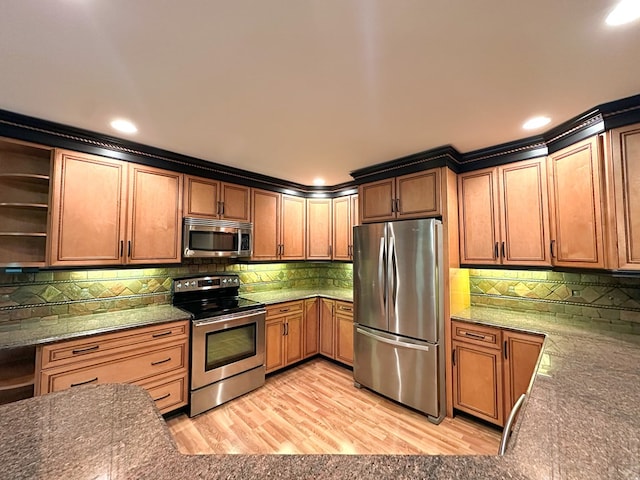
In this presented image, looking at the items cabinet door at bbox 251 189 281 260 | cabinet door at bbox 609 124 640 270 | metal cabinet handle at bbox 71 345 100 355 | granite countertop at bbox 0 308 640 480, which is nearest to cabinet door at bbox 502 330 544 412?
cabinet door at bbox 609 124 640 270

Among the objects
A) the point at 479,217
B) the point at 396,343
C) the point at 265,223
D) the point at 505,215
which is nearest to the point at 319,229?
the point at 265,223

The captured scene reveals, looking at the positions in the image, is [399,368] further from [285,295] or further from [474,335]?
[285,295]

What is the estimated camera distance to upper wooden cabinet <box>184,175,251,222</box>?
9.21 ft

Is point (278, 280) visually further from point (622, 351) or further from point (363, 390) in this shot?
point (622, 351)

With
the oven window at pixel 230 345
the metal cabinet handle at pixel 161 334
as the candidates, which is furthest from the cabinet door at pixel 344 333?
the metal cabinet handle at pixel 161 334

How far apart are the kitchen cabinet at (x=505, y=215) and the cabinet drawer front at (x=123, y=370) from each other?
290 cm

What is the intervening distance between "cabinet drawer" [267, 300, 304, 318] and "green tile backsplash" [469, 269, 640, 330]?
203 centimetres

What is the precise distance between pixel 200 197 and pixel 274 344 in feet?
6.25

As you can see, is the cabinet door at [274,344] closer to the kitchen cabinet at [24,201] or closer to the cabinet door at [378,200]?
the cabinet door at [378,200]

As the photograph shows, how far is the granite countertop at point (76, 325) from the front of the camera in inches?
71.2

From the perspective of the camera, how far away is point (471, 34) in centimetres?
120

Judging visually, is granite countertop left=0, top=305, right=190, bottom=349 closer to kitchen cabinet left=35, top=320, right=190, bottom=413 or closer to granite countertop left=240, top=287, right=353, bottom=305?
kitchen cabinet left=35, top=320, right=190, bottom=413

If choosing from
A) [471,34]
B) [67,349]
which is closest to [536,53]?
[471,34]

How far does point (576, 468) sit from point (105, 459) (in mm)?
1224
